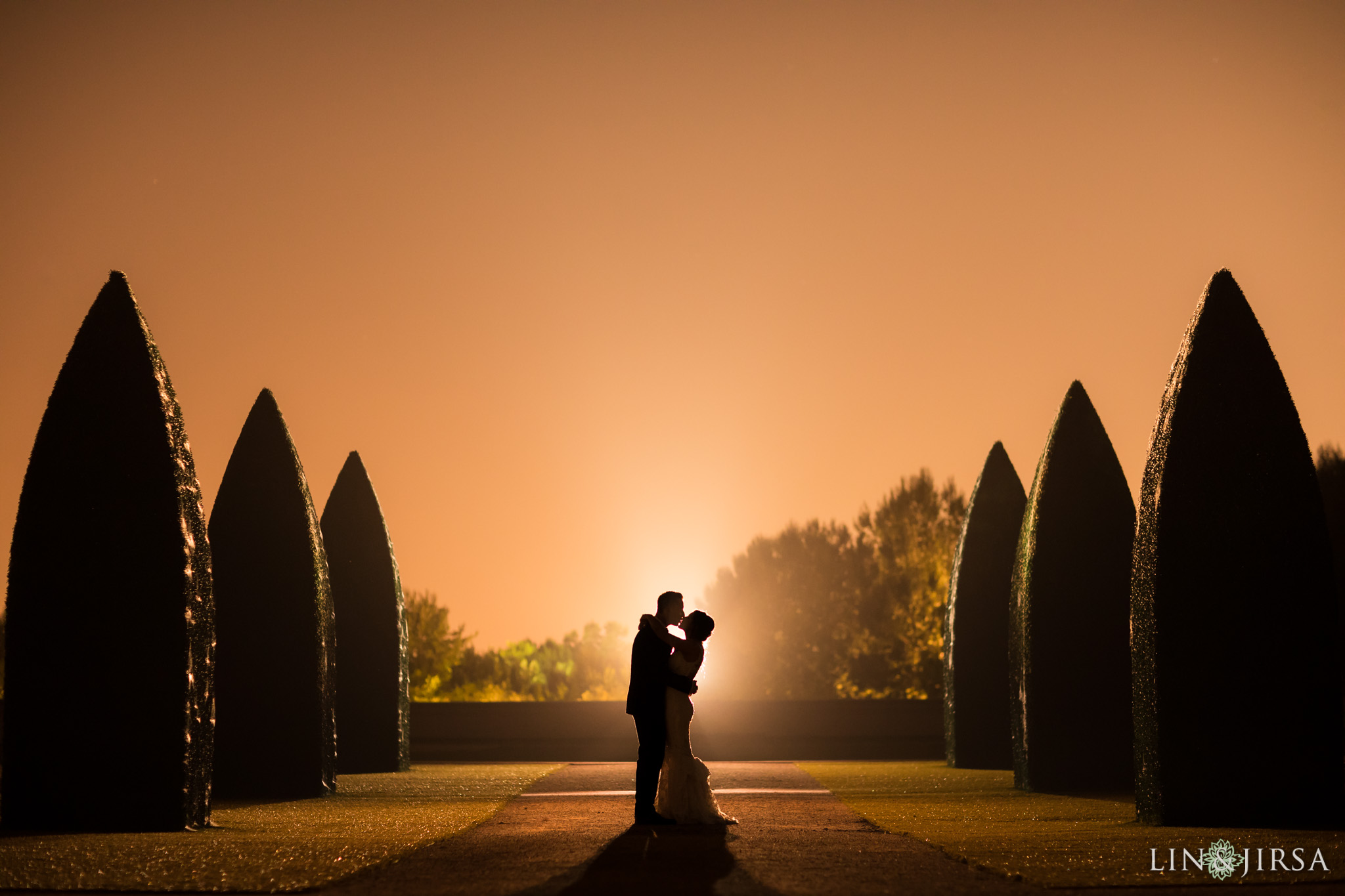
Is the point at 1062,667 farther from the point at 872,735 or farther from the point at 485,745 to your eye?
the point at 485,745

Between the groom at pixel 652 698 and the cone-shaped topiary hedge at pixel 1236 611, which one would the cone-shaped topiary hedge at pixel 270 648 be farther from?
the cone-shaped topiary hedge at pixel 1236 611

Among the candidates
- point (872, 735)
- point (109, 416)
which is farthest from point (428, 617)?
point (109, 416)

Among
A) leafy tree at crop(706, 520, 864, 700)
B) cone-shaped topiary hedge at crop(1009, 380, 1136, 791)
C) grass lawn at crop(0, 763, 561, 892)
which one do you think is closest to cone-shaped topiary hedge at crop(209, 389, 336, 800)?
grass lawn at crop(0, 763, 561, 892)

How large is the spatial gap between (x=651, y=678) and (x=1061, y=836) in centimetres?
360

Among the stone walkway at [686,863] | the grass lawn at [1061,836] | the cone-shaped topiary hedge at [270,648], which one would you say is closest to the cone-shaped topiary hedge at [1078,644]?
the grass lawn at [1061,836]

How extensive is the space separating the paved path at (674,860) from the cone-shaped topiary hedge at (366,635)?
6899 millimetres

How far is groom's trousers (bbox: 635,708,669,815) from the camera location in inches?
442

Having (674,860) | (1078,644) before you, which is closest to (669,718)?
(674,860)

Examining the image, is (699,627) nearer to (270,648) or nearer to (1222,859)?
(1222,859)

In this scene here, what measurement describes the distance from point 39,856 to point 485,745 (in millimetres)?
18988

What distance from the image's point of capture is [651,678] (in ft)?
37.1

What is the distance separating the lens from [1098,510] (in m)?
15.8

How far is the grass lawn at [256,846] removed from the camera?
807 cm

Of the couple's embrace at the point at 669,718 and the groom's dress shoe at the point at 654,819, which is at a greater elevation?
the couple's embrace at the point at 669,718
